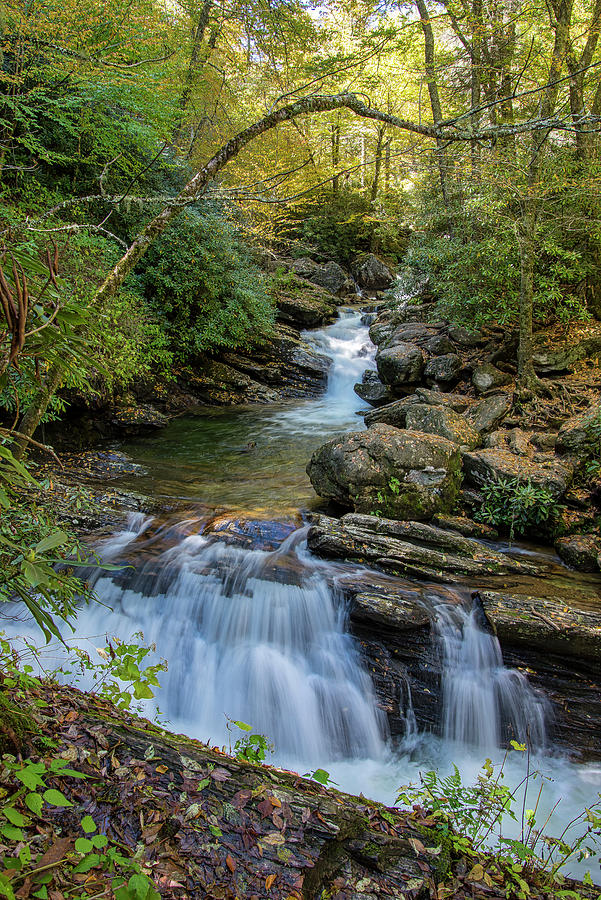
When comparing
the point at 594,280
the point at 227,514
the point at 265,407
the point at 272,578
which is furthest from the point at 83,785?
the point at 265,407

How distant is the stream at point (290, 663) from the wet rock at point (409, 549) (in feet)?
0.92

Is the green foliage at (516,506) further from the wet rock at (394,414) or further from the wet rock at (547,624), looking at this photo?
the wet rock at (394,414)

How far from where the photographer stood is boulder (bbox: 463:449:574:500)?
19.0 feet

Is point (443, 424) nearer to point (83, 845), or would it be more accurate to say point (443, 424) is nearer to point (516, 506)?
point (516, 506)

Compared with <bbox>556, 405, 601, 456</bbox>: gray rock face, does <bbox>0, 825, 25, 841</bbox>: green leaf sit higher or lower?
lower

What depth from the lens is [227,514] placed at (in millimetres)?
6273

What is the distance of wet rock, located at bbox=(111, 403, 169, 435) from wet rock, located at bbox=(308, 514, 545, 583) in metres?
5.77

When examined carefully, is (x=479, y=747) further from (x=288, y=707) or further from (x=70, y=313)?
(x=70, y=313)

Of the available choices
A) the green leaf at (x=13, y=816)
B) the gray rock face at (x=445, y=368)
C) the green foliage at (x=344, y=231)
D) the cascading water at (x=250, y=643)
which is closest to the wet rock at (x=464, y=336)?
the gray rock face at (x=445, y=368)

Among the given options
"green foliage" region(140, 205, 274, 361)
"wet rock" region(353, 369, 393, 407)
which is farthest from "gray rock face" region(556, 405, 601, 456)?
"green foliage" region(140, 205, 274, 361)

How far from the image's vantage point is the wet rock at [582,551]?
512cm

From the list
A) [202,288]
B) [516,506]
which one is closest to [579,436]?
[516,506]

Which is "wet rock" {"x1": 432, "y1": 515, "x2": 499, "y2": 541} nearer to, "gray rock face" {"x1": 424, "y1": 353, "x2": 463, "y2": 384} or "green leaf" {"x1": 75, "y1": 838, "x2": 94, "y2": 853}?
"gray rock face" {"x1": 424, "y1": 353, "x2": 463, "y2": 384}

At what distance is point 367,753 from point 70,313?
14.4 feet
